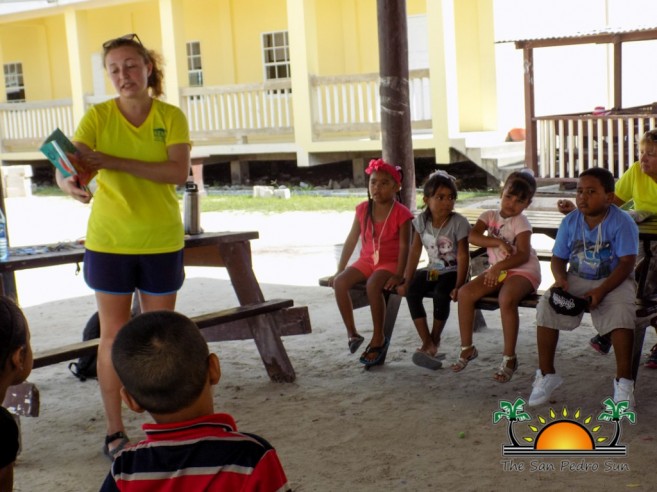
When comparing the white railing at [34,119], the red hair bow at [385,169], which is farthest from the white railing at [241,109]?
the red hair bow at [385,169]

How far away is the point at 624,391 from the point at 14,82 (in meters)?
23.5

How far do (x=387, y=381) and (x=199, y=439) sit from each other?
340cm

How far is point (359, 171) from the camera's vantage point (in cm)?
1805

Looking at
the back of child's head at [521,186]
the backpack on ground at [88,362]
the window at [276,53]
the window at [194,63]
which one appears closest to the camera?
the back of child's head at [521,186]

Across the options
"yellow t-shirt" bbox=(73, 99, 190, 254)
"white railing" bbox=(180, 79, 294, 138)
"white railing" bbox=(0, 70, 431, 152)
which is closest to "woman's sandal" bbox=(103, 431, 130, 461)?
"yellow t-shirt" bbox=(73, 99, 190, 254)

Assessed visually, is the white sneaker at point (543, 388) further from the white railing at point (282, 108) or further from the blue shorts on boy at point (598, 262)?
the white railing at point (282, 108)

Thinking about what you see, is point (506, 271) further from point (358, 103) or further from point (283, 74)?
point (283, 74)

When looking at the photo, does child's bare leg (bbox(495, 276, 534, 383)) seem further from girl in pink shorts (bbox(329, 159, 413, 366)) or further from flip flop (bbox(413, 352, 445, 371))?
girl in pink shorts (bbox(329, 159, 413, 366))

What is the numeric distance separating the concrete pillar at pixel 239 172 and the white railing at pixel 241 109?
29.7 inches

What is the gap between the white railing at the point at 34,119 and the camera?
864 inches

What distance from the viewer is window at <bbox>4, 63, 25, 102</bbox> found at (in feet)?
83.1

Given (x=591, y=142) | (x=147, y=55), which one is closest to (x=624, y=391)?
(x=147, y=55)

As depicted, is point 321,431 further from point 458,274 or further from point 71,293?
point 71,293

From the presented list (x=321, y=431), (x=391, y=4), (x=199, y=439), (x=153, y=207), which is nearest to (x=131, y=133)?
(x=153, y=207)
